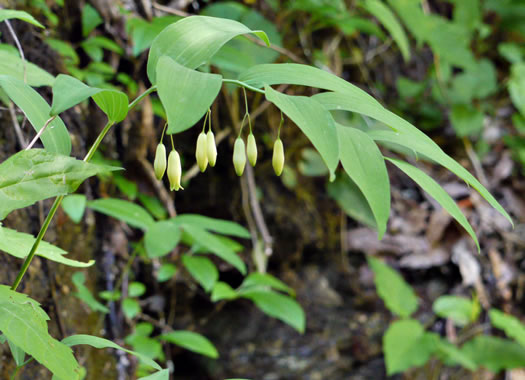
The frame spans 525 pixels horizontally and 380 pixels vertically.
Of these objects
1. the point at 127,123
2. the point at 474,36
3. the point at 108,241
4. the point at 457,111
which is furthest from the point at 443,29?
the point at 108,241

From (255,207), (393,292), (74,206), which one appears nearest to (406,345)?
(393,292)

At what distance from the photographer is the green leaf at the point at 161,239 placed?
130 cm

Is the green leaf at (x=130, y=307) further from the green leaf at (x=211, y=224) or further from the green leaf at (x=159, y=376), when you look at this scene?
the green leaf at (x=159, y=376)

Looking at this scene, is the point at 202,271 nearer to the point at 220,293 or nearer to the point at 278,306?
the point at 220,293

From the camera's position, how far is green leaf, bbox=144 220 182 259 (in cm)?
130

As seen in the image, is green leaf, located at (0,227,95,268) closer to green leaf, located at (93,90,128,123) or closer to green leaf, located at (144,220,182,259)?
green leaf, located at (93,90,128,123)

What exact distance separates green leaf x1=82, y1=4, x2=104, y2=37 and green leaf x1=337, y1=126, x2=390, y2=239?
4.60 feet

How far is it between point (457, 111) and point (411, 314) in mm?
1421

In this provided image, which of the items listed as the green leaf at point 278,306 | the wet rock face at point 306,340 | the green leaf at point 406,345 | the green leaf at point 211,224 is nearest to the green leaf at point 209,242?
the green leaf at point 211,224

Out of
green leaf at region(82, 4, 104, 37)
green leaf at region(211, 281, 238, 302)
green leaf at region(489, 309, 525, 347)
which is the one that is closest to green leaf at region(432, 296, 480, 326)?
green leaf at region(489, 309, 525, 347)

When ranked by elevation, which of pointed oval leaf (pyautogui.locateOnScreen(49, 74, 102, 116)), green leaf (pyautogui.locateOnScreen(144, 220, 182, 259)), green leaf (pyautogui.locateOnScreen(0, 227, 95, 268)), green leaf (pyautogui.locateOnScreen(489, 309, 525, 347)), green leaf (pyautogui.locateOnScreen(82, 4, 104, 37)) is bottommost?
green leaf (pyautogui.locateOnScreen(489, 309, 525, 347))

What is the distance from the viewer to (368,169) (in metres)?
0.59

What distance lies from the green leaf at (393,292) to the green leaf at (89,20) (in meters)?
1.74

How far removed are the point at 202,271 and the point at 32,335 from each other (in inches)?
41.8
